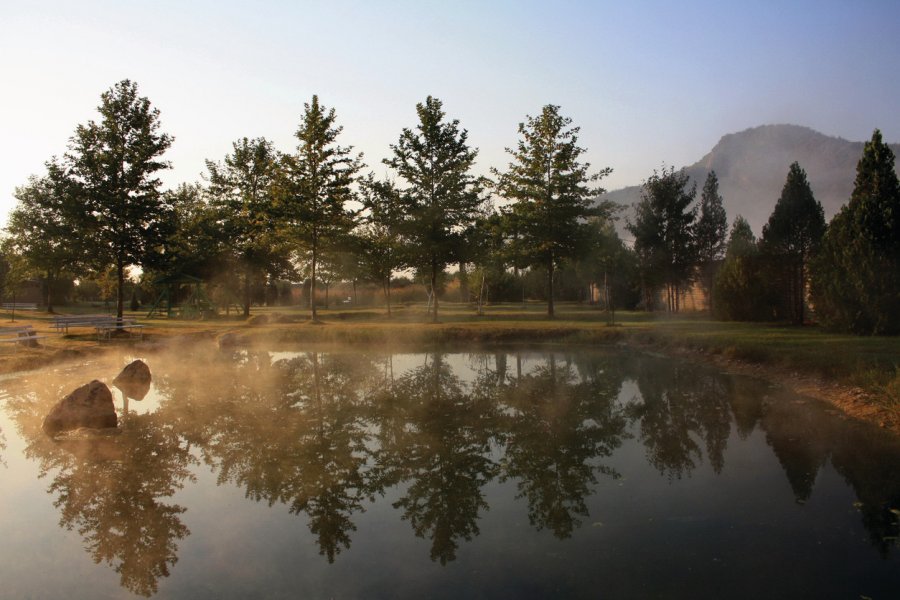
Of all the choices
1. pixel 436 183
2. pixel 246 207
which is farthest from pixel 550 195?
pixel 246 207

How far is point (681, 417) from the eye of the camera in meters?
12.1

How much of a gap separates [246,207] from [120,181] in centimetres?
1090

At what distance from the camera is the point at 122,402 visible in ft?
46.1

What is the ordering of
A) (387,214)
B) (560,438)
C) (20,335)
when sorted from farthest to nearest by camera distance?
(387,214) < (20,335) < (560,438)

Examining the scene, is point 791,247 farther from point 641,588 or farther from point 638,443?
point 641,588

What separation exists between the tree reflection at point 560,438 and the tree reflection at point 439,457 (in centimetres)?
62

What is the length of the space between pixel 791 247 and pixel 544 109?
59.6 feet

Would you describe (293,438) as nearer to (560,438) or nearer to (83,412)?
(83,412)

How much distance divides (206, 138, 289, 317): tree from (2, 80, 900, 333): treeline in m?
0.12

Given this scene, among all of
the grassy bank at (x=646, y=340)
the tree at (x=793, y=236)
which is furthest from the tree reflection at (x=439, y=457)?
the tree at (x=793, y=236)

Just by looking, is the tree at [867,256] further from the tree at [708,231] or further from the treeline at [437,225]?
the tree at [708,231]

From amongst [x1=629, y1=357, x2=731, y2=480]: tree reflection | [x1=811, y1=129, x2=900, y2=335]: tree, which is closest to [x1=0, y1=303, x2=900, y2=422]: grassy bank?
[x1=811, y1=129, x2=900, y2=335]: tree

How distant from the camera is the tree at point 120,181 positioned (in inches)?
1233

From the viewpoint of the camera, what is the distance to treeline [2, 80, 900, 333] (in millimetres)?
20766
